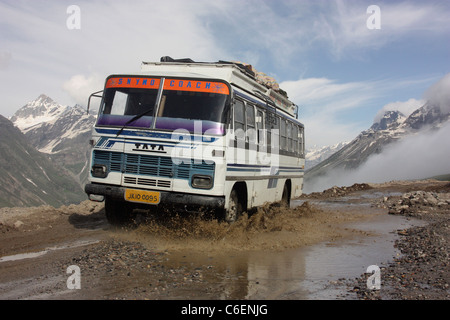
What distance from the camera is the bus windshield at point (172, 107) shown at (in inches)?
330

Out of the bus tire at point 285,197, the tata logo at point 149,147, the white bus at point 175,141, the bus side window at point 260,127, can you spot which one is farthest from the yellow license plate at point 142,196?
the bus tire at point 285,197

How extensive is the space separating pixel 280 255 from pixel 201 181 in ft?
6.70

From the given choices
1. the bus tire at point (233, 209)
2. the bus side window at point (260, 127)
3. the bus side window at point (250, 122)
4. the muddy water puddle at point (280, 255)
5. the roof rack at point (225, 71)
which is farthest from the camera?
the bus side window at point (260, 127)

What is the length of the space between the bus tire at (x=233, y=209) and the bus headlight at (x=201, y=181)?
89 cm

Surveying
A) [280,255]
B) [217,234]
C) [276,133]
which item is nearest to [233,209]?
[217,234]

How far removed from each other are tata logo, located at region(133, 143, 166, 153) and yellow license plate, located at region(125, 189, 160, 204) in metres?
0.82

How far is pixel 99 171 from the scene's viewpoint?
8781 millimetres

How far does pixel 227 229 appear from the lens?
8766mm

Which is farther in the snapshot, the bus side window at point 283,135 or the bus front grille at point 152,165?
the bus side window at point 283,135

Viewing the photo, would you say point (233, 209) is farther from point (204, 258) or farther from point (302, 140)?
point (302, 140)

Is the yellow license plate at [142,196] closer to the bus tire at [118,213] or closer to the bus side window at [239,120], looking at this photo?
the bus tire at [118,213]
